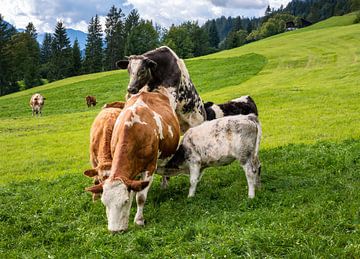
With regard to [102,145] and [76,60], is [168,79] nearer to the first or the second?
[102,145]

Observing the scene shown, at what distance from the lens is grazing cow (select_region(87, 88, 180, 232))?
7.22 metres

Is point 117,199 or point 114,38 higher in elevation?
point 114,38

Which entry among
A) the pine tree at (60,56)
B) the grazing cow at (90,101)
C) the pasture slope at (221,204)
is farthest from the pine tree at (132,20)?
the pasture slope at (221,204)

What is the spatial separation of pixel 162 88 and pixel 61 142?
39.4 feet

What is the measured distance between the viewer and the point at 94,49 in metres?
98.6

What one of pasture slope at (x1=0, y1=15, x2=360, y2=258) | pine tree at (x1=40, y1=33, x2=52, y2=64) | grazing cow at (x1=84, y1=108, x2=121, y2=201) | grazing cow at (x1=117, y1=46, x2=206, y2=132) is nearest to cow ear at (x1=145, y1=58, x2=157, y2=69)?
grazing cow at (x1=117, y1=46, x2=206, y2=132)

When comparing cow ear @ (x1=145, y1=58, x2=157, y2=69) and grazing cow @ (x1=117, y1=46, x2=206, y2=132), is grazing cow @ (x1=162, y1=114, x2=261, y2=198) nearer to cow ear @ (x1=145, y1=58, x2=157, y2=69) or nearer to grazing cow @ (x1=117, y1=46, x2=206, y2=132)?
grazing cow @ (x1=117, y1=46, x2=206, y2=132)

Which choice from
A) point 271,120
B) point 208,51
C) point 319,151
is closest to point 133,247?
point 319,151

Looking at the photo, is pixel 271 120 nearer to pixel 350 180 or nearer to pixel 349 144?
pixel 349 144

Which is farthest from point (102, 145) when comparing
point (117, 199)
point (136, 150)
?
point (117, 199)

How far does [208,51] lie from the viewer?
382 feet

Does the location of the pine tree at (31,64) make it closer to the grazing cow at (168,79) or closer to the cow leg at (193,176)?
the grazing cow at (168,79)

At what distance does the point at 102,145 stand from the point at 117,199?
6.41 feet

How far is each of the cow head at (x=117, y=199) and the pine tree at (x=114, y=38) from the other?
91.9m
